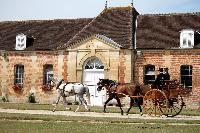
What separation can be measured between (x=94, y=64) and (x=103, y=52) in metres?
1.24

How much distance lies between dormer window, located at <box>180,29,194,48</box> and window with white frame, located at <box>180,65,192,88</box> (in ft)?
5.03

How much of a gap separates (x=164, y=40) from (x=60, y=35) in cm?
930

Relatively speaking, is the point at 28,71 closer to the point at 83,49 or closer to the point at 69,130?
the point at 83,49

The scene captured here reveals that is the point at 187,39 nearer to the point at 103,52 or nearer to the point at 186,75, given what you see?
the point at 186,75

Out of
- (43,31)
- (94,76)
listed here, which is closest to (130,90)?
(94,76)

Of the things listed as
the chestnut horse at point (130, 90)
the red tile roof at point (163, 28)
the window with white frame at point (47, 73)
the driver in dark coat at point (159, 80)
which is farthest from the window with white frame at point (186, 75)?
the driver in dark coat at point (159, 80)

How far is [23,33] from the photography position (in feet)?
111

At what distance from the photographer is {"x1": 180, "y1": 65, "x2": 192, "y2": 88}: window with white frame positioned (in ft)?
89.0

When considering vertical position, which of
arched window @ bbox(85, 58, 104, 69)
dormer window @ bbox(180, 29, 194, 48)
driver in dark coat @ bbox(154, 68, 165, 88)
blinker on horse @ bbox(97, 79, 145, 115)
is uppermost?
dormer window @ bbox(180, 29, 194, 48)

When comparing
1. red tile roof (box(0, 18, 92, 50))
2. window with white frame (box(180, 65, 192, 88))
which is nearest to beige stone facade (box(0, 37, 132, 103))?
red tile roof (box(0, 18, 92, 50))

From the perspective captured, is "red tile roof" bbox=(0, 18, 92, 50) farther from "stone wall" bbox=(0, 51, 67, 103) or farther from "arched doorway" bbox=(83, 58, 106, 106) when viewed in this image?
"arched doorway" bbox=(83, 58, 106, 106)

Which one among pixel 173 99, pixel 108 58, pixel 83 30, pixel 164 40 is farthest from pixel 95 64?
pixel 173 99

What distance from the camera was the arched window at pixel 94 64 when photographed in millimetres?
28872

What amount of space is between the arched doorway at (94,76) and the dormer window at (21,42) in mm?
6441
